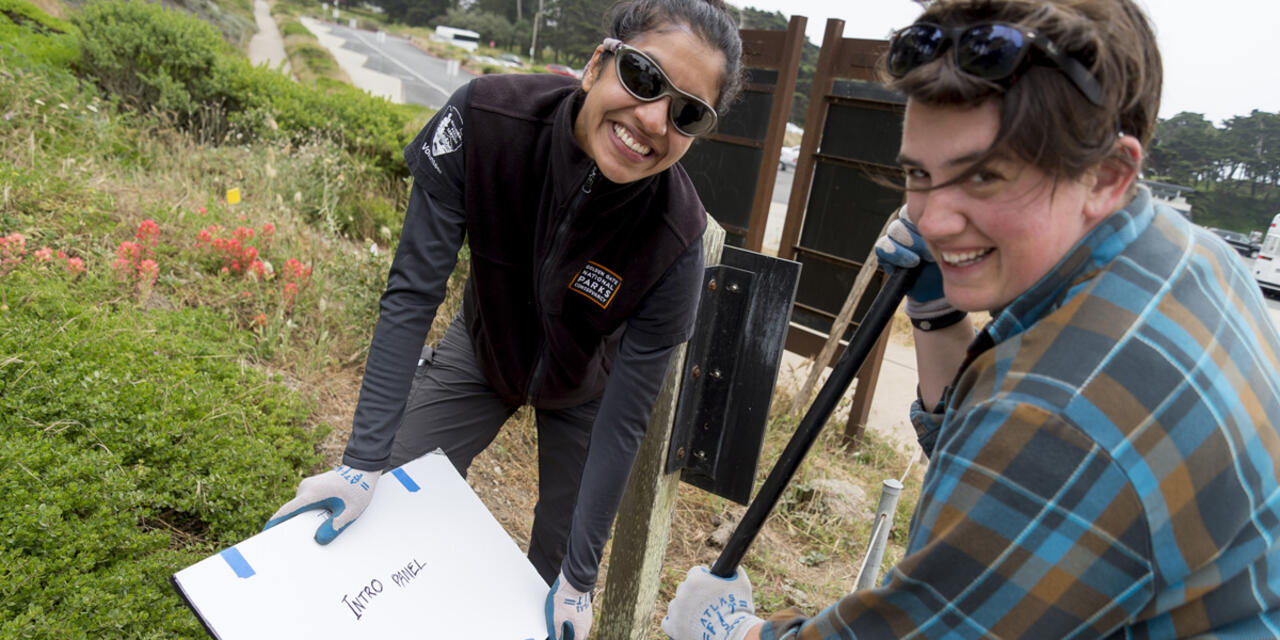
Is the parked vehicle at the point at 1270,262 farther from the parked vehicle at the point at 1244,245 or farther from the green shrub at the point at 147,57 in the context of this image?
the green shrub at the point at 147,57

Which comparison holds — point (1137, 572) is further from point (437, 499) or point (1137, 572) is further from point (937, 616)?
point (437, 499)

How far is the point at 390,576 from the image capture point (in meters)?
1.58

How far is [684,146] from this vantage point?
169cm

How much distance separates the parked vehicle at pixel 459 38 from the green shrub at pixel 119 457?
179 feet

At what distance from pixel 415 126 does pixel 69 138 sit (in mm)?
2411

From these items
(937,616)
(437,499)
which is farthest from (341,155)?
(937,616)

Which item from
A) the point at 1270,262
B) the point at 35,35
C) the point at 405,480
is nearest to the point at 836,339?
the point at 405,480

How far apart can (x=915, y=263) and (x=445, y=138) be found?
3.58 feet

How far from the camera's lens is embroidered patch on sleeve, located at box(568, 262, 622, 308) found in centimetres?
181

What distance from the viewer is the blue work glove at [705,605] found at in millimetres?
1657

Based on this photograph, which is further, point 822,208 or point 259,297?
point 822,208

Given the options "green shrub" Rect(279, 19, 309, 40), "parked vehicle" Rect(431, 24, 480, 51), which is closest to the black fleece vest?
"green shrub" Rect(279, 19, 309, 40)

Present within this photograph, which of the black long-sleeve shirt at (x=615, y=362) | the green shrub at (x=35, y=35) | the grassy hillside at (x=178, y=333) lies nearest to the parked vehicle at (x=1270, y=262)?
the grassy hillside at (x=178, y=333)

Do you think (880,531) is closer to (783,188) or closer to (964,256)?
(964,256)
